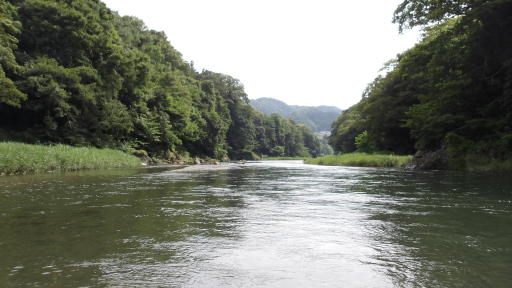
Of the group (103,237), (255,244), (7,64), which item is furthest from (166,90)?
(255,244)

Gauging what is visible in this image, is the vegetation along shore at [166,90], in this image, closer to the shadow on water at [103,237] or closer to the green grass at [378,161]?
the green grass at [378,161]

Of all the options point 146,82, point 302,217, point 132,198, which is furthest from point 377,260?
point 146,82

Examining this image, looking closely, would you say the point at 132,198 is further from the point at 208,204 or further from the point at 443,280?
the point at 443,280

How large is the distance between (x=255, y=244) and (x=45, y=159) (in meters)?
17.3

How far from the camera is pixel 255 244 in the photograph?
3842mm

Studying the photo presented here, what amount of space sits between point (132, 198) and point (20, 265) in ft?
15.5

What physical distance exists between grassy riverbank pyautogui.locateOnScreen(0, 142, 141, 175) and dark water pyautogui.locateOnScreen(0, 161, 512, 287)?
10.1 meters

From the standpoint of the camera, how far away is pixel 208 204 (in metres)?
6.98

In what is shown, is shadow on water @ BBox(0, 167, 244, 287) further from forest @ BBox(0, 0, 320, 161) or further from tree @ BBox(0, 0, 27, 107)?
forest @ BBox(0, 0, 320, 161)

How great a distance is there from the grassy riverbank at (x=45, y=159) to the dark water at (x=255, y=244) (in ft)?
33.1

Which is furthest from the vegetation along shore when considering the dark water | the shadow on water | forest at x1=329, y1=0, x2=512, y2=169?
the dark water

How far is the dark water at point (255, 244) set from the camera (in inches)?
109

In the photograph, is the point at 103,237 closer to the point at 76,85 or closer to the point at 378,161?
the point at 378,161

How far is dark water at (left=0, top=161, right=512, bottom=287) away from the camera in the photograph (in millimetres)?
2771
